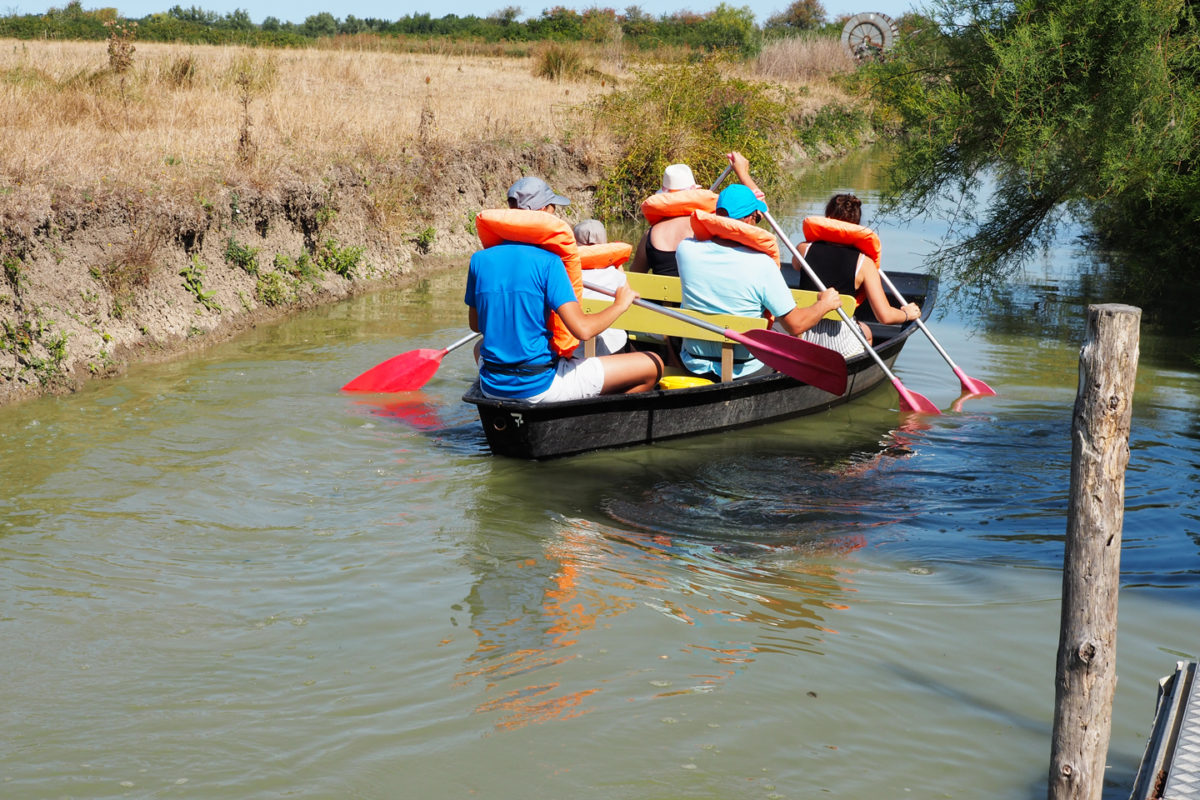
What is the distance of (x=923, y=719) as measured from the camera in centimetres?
387

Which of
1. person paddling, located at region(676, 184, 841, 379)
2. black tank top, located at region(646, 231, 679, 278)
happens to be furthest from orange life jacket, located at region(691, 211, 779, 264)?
black tank top, located at region(646, 231, 679, 278)

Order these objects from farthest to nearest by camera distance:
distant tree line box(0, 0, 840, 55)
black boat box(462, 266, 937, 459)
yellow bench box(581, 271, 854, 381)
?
distant tree line box(0, 0, 840, 55) < yellow bench box(581, 271, 854, 381) < black boat box(462, 266, 937, 459)

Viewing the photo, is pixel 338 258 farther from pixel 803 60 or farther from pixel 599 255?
pixel 803 60

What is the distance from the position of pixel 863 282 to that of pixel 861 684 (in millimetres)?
4655

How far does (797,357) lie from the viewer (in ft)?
22.9

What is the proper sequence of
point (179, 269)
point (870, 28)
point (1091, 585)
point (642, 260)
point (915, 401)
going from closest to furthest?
point (1091, 585), point (915, 401), point (642, 260), point (179, 269), point (870, 28)

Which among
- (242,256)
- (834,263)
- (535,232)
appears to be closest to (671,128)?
(242,256)

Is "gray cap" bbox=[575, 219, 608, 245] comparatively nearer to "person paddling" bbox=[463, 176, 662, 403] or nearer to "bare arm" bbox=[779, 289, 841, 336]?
"person paddling" bbox=[463, 176, 662, 403]

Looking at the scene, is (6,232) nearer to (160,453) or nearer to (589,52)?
(160,453)

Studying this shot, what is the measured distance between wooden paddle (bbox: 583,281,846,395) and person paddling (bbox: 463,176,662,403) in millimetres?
652

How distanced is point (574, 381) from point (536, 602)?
1.99 meters

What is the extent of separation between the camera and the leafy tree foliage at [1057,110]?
30.9 feet

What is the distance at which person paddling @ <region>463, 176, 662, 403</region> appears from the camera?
19.7ft

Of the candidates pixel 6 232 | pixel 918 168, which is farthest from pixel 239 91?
pixel 918 168
